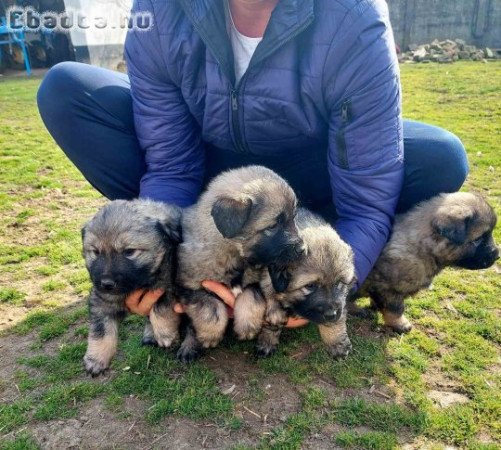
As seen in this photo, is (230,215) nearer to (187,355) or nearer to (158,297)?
(158,297)

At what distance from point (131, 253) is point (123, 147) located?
45.1 inches

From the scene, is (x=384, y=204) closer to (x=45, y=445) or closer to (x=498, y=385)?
(x=498, y=385)

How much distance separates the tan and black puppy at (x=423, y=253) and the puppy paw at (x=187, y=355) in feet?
4.30

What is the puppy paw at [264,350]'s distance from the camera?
3.25m

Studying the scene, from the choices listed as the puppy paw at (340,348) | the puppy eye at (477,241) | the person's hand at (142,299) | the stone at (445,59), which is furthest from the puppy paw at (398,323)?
the stone at (445,59)

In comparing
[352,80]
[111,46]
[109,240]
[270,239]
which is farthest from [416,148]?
[111,46]

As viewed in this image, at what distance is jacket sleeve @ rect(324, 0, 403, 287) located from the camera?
2777 millimetres

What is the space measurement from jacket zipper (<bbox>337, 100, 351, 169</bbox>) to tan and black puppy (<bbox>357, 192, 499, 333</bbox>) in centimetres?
78

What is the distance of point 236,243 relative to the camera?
291 cm

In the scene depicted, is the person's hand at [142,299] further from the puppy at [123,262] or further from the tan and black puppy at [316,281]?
the tan and black puppy at [316,281]

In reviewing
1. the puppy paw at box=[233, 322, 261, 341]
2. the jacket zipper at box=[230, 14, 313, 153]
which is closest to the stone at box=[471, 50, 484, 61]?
the jacket zipper at box=[230, 14, 313, 153]

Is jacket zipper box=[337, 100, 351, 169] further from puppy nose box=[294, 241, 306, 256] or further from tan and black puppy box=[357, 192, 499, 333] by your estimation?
→ tan and black puppy box=[357, 192, 499, 333]

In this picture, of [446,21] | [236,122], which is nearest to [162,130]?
[236,122]

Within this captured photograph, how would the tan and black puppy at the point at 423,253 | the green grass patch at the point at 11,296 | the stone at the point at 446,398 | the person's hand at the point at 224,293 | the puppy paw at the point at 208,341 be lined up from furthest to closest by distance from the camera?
the green grass patch at the point at 11,296 < the tan and black puppy at the point at 423,253 < the puppy paw at the point at 208,341 < the person's hand at the point at 224,293 < the stone at the point at 446,398
